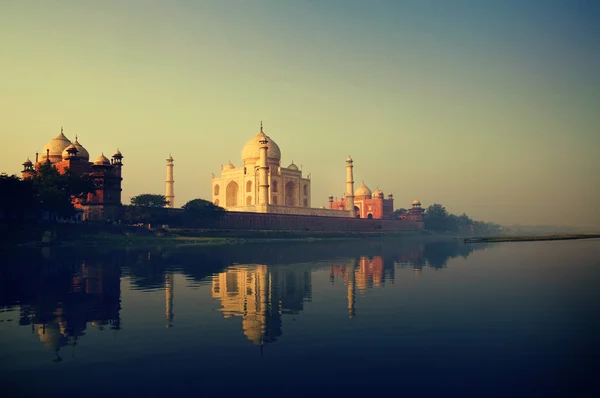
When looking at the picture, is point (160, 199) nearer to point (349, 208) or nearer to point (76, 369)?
point (349, 208)

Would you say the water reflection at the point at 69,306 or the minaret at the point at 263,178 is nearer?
the water reflection at the point at 69,306

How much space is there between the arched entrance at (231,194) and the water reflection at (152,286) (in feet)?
161

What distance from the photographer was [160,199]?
191ft

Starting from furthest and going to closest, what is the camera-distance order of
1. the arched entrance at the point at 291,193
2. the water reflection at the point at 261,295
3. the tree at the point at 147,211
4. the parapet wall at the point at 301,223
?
the arched entrance at the point at 291,193, the parapet wall at the point at 301,223, the tree at the point at 147,211, the water reflection at the point at 261,295

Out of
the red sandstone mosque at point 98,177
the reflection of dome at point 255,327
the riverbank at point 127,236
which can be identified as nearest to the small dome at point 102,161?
the red sandstone mosque at point 98,177

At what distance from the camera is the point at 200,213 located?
60656 millimetres

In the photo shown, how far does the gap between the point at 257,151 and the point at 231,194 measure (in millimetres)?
9418

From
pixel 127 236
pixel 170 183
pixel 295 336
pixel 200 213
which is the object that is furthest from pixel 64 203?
pixel 295 336

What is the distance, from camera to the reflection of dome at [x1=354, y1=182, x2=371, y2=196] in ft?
344

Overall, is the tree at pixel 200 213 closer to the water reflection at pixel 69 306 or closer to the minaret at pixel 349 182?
the minaret at pixel 349 182

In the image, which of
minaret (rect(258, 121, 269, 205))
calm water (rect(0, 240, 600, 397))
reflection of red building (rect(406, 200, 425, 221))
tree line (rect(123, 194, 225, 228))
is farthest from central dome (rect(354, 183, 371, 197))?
calm water (rect(0, 240, 600, 397))

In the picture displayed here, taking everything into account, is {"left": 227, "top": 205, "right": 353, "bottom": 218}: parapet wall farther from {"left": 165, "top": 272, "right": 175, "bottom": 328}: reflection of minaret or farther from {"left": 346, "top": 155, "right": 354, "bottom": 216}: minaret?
{"left": 165, "top": 272, "right": 175, "bottom": 328}: reflection of minaret

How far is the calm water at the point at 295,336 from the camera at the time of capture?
8273 millimetres

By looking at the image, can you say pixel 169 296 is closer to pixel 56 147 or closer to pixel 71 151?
pixel 71 151
